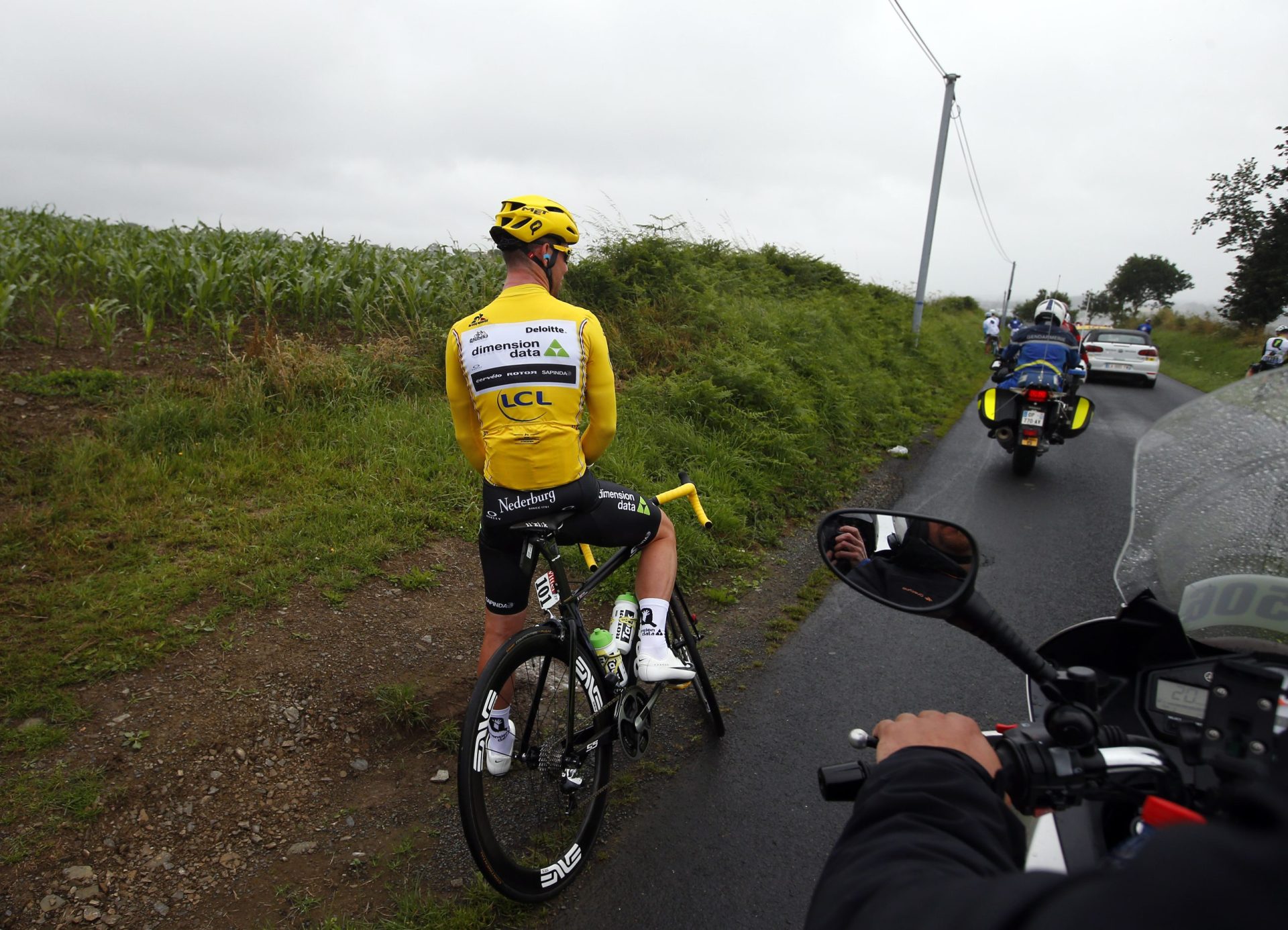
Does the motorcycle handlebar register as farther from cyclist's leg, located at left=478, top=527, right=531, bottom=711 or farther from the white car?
the white car

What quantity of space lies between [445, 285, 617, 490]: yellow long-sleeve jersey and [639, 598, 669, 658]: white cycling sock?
67cm

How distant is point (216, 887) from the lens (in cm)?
260

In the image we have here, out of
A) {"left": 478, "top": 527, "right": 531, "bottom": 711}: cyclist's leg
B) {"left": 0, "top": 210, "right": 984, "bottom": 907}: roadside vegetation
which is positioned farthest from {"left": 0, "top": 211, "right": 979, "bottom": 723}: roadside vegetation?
{"left": 478, "top": 527, "right": 531, "bottom": 711}: cyclist's leg

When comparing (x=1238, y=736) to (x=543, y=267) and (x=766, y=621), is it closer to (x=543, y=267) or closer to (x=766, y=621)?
(x=543, y=267)

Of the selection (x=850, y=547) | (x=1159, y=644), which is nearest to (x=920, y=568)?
(x=850, y=547)

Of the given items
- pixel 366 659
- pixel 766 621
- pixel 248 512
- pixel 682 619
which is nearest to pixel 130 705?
pixel 366 659

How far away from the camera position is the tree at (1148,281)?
6462 cm

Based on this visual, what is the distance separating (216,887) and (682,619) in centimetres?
204

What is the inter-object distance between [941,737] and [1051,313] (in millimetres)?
9968

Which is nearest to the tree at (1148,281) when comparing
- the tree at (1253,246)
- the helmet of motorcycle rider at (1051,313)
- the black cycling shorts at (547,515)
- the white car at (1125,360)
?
the tree at (1253,246)

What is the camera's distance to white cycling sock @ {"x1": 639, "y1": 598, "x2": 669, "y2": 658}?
2.99m

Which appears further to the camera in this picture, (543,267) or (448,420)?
(448,420)

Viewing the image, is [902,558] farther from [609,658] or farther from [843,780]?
[609,658]

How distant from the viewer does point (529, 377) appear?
266 centimetres
